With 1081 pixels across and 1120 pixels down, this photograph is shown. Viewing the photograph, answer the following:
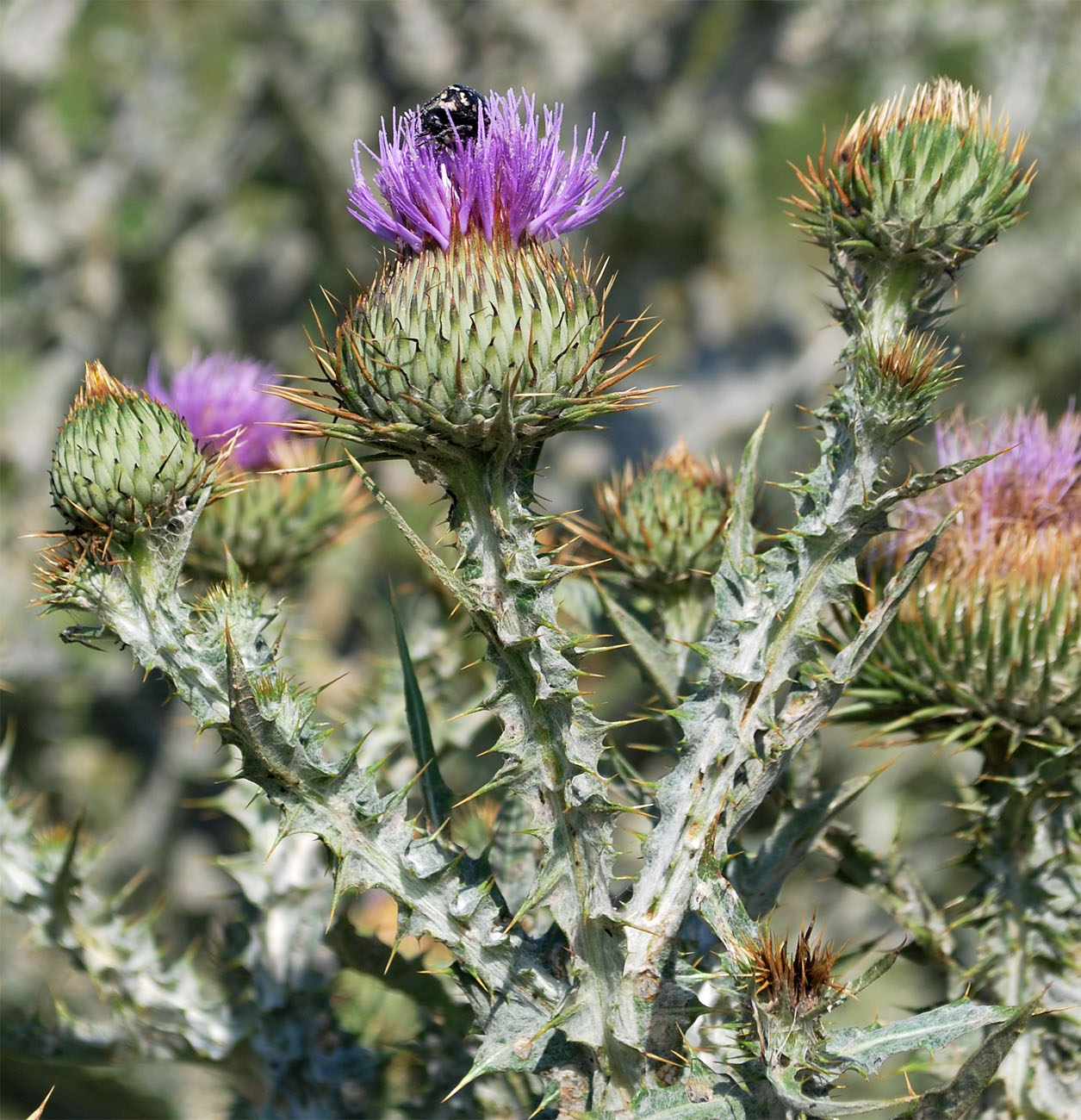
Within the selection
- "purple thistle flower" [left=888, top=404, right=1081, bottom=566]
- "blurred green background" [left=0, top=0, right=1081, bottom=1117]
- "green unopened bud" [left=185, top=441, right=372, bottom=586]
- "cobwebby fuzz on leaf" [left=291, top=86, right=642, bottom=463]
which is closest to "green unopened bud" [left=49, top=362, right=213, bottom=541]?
"cobwebby fuzz on leaf" [left=291, top=86, right=642, bottom=463]

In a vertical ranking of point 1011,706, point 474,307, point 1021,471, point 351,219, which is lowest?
point 1011,706

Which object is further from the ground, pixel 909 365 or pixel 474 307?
pixel 909 365

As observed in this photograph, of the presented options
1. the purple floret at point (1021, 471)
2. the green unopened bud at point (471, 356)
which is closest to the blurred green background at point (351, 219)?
the purple floret at point (1021, 471)

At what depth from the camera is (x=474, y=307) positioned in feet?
6.46

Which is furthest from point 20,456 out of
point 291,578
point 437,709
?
point 437,709

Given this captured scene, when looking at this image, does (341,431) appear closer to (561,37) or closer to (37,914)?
(37,914)

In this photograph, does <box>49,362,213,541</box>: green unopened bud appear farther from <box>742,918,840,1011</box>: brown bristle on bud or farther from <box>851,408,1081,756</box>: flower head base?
<box>851,408,1081,756</box>: flower head base

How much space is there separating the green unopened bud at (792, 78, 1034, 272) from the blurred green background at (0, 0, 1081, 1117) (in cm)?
693

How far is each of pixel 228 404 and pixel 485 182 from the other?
1.77 meters

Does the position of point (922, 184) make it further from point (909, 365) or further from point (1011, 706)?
point (1011, 706)

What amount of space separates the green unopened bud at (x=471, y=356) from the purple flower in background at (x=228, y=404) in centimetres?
123

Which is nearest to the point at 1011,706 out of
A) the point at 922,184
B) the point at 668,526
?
the point at 668,526

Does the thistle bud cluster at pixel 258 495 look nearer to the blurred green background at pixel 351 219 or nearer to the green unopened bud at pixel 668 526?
the green unopened bud at pixel 668 526

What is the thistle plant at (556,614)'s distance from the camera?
194cm
